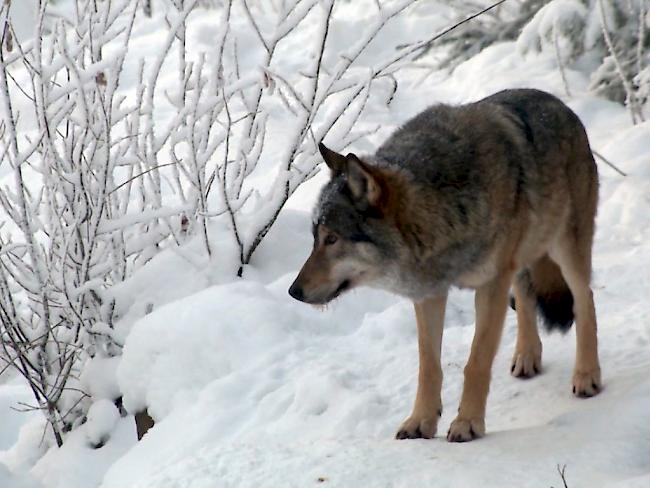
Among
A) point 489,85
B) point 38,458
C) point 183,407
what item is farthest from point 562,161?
point 489,85

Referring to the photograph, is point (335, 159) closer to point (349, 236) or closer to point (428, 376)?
point (349, 236)

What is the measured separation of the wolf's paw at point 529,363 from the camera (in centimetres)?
445

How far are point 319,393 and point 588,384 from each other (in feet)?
4.26

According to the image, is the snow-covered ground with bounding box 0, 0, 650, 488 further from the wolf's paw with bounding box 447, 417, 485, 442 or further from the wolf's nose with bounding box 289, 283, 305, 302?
the wolf's nose with bounding box 289, 283, 305, 302

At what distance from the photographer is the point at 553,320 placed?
4.43 meters

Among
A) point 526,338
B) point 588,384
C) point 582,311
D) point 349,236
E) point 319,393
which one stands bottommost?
point 588,384

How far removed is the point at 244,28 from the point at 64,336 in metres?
8.22

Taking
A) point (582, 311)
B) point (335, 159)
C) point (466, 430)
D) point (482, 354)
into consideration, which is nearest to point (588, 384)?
point (582, 311)

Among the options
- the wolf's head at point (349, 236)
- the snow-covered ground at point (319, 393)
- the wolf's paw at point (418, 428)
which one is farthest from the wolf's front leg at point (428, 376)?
the wolf's head at point (349, 236)

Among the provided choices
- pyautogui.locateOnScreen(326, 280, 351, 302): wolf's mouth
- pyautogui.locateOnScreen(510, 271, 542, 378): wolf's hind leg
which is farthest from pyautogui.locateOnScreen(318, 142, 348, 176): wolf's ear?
pyautogui.locateOnScreen(510, 271, 542, 378): wolf's hind leg

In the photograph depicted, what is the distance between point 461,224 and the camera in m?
3.70

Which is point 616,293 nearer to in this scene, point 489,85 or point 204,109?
point 204,109

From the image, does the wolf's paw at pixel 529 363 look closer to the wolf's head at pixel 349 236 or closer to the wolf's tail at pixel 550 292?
the wolf's tail at pixel 550 292

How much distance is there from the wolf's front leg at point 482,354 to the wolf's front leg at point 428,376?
0.19 m
